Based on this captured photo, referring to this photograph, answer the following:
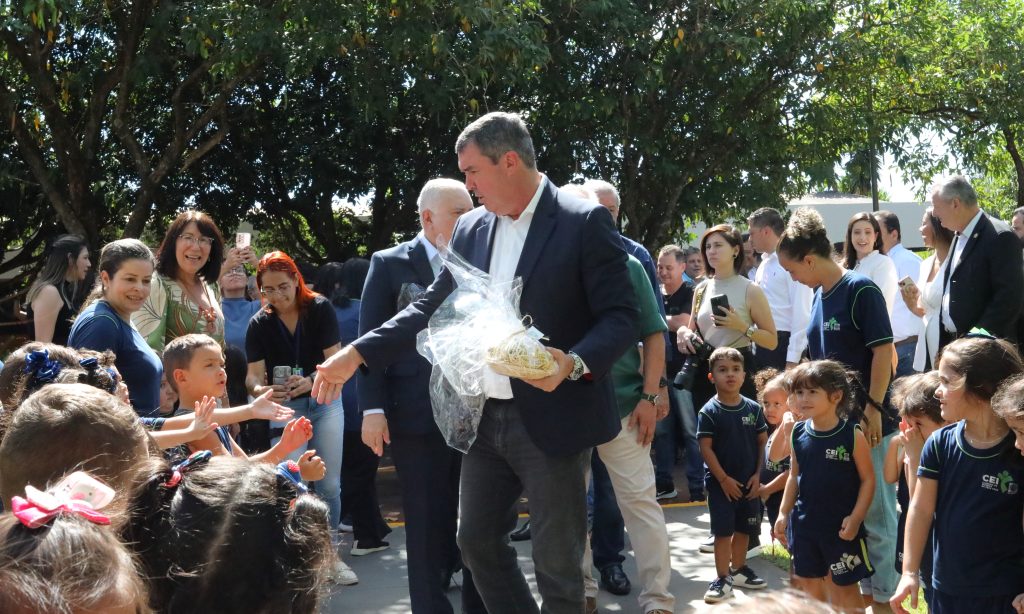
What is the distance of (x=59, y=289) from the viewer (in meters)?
6.61

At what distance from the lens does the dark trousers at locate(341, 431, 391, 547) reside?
22.7ft

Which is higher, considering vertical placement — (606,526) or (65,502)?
(65,502)

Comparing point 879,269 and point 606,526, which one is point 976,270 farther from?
point 606,526

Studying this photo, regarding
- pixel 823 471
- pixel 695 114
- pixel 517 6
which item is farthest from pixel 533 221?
pixel 695 114

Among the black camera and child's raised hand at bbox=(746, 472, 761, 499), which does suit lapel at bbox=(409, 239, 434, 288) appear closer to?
child's raised hand at bbox=(746, 472, 761, 499)

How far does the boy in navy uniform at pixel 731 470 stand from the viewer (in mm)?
5691

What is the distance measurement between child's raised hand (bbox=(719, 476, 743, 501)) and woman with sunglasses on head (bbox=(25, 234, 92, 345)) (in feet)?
13.5

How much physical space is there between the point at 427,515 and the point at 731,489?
71.7 inches

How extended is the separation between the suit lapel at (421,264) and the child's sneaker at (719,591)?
7.25 ft

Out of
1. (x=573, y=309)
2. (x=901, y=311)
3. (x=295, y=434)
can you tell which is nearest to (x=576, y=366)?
(x=573, y=309)

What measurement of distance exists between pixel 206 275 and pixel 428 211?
64.4 inches

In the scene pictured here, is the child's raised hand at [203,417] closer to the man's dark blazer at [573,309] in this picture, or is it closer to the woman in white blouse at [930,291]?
the man's dark blazer at [573,309]

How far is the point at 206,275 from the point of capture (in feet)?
19.7

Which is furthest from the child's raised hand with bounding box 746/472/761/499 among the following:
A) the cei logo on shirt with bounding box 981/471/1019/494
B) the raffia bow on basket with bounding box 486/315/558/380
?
the raffia bow on basket with bounding box 486/315/558/380
